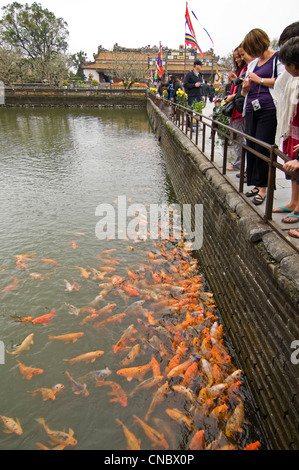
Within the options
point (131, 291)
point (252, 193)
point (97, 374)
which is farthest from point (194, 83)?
point (97, 374)

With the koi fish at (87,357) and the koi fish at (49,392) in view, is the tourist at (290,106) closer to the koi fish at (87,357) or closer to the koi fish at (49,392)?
the koi fish at (87,357)

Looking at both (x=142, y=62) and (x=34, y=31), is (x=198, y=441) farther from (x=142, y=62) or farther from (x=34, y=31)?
(x=34, y=31)

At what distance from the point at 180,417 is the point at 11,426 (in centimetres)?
174

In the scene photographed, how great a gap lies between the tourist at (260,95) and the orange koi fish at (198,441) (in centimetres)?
270

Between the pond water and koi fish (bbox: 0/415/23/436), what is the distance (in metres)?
0.04

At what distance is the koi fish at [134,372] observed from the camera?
13.3ft

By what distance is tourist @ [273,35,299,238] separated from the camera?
2980 millimetres

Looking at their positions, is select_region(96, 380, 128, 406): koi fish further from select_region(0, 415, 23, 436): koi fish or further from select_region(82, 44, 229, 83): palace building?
select_region(82, 44, 229, 83): palace building

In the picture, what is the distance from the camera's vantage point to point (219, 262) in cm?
526

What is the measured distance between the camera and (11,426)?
3.54 metres

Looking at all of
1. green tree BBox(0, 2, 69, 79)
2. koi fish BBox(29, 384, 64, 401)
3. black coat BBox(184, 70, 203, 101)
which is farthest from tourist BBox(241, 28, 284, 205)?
green tree BBox(0, 2, 69, 79)

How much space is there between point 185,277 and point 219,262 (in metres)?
0.98

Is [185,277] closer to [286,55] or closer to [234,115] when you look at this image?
[234,115]

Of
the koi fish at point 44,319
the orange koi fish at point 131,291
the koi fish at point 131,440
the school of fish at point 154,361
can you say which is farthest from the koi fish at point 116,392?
the orange koi fish at point 131,291
